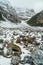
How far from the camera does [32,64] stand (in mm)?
8141

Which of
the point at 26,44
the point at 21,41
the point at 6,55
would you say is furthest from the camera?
the point at 21,41

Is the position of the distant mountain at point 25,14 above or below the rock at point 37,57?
below

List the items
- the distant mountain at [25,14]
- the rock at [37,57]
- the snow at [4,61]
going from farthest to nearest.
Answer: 1. the distant mountain at [25,14]
2. the snow at [4,61]
3. the rock at [37,57]

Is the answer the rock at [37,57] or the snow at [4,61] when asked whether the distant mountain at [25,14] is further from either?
the rock at [37,57]

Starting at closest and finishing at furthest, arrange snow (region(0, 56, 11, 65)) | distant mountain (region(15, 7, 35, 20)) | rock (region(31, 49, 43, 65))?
rock (region(31, 49, 43, 65)) → snow (region(0, 56, 11, 65)) → distant mountain (region(15, 7, 35, 20))

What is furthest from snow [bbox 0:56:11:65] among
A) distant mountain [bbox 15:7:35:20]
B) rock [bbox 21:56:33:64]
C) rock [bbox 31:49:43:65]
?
distant mountain [bbox 15:7:35:20]

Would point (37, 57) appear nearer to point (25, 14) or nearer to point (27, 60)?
point (27, 60)

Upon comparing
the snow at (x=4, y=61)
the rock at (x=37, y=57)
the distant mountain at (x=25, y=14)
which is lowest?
the distant mountain at (x=25, y=14)

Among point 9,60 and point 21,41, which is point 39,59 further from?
point 21,41

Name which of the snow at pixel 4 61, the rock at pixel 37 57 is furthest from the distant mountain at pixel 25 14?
the rock at pixel 37 57

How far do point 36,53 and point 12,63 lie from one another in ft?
3.33

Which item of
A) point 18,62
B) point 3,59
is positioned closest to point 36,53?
point 18,62

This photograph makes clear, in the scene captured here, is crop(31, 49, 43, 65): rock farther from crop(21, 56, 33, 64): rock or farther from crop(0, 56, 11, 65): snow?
crop(0, 56, 11, 65): snow

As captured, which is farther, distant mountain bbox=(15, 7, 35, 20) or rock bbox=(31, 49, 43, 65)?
distant mountain bbox=(15, 7, 35, 20)
